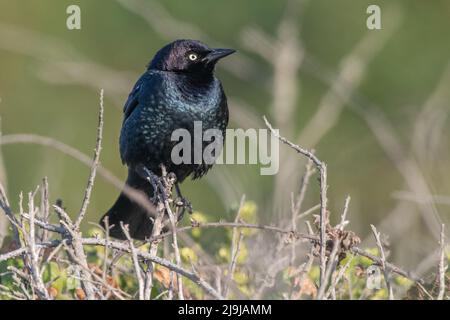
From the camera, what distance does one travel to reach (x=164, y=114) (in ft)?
17.0

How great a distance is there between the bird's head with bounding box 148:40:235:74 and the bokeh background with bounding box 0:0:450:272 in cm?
192

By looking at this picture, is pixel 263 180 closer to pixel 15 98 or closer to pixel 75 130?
pixel 75 130

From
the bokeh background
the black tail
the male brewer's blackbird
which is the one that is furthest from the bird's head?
the bokeh background

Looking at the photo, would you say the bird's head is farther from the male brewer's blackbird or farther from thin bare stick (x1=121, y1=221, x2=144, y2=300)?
thin bare stick (x1=121, y1=221, x2=144, y2=300)

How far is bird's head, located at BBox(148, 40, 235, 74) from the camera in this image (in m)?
A: 5.35

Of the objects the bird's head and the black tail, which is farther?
the bird's head

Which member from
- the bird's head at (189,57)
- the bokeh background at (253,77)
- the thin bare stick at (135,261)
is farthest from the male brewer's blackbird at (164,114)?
the bokeh background at (253,77)

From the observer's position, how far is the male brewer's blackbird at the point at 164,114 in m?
5.16

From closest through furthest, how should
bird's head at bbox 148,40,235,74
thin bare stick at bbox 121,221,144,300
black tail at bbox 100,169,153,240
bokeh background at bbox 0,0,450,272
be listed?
thin bare stick at bbox 121,221,144,300
black tail at bbox 100,169,153,240
bird's head at bbox 148,40,235,74
bokeh background at bbox 0,0,450,272

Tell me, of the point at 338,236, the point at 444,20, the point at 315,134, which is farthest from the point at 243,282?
the point at 444,20

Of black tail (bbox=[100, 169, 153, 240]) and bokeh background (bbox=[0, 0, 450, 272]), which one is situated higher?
bokeh background (bbox=[0, 0, 450, 272])

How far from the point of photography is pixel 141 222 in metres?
5.14

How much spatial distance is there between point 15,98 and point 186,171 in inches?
233

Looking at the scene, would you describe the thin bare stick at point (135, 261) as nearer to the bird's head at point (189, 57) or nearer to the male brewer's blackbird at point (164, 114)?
the male brewer's blackbird at point (164, 114)
